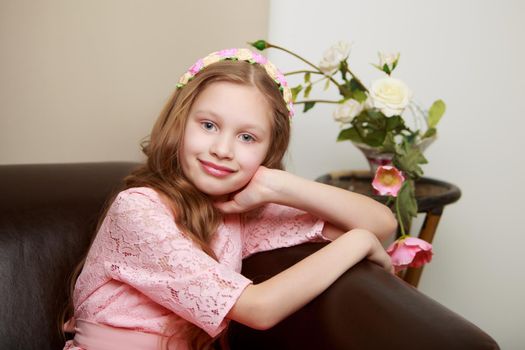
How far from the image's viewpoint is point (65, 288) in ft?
3.58

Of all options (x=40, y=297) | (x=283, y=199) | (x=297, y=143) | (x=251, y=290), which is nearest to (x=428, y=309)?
(x=251, y=290)

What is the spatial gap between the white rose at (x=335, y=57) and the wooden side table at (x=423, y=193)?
0.33 meters

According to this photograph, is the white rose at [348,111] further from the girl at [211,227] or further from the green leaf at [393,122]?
the girl at [211,227]

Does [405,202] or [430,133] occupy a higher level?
[430,133]

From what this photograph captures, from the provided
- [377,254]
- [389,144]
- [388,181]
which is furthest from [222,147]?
[389,144]

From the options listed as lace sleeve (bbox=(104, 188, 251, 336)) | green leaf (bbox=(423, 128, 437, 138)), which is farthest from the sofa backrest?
green leaf (bbox=(423, 128, 437, 138))

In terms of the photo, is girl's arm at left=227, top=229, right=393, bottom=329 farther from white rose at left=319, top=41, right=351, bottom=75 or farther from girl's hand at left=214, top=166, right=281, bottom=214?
white rose at left=319, top=41, right=351, bottom=75

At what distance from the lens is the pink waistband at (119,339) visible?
3.27ft

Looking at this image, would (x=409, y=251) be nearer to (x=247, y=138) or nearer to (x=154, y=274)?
(x=247, y=138)

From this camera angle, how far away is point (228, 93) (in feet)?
3.47

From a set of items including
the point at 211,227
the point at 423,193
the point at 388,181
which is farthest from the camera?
the point at 423,193

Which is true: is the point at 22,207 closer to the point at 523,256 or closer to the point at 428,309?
the point at 428,309

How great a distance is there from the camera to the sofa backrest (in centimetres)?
101

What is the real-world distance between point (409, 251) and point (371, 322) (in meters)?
0.34
